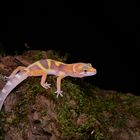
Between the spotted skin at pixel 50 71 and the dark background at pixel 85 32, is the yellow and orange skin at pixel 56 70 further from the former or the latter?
the dark background at pixel 85 32

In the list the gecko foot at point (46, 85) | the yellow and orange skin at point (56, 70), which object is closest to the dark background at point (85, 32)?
the yellow and orange skin at point (56, 70)

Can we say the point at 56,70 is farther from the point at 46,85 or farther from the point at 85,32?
the point at 85,32

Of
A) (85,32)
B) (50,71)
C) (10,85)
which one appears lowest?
(10,85)

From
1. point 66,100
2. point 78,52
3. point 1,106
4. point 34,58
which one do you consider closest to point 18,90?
point 1,106

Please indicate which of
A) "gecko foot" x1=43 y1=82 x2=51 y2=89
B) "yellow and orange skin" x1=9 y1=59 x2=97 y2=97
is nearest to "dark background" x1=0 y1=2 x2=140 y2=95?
"yellow and orange skin" x1=9 y1=59 x2=97 y2=97

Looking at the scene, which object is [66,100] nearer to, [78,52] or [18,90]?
[18,90]

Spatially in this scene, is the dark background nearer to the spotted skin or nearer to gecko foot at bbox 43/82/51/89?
the spotted skin

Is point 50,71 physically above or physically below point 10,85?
above

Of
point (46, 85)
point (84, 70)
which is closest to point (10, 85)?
point (46, 85)
